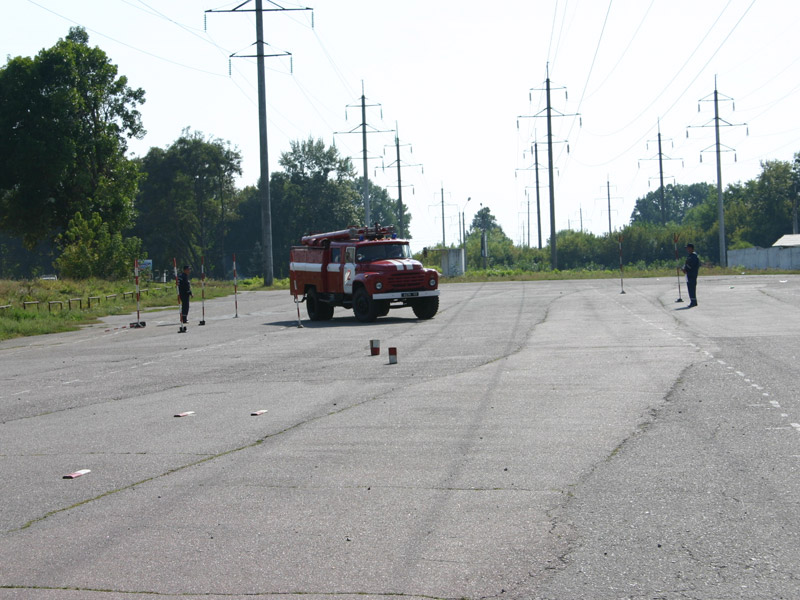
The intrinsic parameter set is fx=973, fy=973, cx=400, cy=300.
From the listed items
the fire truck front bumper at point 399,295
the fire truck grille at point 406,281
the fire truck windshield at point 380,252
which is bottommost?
the fire truck front bumper at point 399,295

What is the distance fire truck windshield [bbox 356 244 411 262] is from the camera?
1142 inches

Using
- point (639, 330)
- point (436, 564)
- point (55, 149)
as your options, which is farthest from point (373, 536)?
point (55, 149)

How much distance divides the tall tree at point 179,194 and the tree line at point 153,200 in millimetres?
130

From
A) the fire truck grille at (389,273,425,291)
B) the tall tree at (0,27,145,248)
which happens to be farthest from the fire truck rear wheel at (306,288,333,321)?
the tall tree at (0,27,145,248)

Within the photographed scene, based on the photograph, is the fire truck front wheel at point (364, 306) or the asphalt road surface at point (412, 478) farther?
the fire truck front wheel at point (364, 306)

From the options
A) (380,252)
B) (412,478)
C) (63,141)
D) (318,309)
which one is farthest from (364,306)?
(63,141)

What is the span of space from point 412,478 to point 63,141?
2262 inches

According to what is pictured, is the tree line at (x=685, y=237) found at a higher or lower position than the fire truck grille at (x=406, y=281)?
higher

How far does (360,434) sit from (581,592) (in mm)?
4903

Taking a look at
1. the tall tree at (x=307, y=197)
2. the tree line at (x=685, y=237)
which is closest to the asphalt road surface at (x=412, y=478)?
the tree line at (x=685, y=237)

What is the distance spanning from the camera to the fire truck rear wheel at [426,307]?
28.5 meters

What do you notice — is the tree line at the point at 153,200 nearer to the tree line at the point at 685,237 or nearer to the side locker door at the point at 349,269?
the tree line at the point at 685,237

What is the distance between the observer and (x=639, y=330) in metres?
21.5

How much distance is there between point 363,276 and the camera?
28141mm
